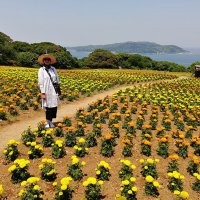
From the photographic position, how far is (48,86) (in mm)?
11125

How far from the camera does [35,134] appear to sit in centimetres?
1021

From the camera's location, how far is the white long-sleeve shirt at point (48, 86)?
11008mm

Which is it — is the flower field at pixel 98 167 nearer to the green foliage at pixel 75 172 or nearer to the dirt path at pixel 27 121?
the green foliage at pixel 75 172

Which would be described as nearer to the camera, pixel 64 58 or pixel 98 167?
pixel 98 167

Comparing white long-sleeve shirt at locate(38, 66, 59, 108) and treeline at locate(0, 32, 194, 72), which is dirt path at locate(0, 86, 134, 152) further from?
treeline at locate(0, 32, 194, 72)

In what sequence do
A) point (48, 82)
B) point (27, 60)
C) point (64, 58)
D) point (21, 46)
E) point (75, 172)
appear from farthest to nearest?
point (21, 46) < point (27, 60) < point (64, 58) < point (48, 82) < point (75, 172)

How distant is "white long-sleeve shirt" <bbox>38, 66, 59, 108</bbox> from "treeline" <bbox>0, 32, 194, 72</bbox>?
26.8 meters

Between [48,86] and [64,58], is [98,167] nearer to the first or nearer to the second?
[48,86]

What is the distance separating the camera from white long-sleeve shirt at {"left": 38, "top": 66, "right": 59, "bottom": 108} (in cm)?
1101

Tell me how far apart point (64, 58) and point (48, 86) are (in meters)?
45.7

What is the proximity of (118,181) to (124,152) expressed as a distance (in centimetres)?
169

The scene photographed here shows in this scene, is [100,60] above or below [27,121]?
above

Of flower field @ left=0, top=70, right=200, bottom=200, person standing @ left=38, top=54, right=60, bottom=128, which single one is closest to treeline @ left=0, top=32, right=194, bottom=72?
person standing @ left=38, top=54, right=60, bottom=128

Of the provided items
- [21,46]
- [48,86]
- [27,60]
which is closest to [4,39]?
[21,46]
